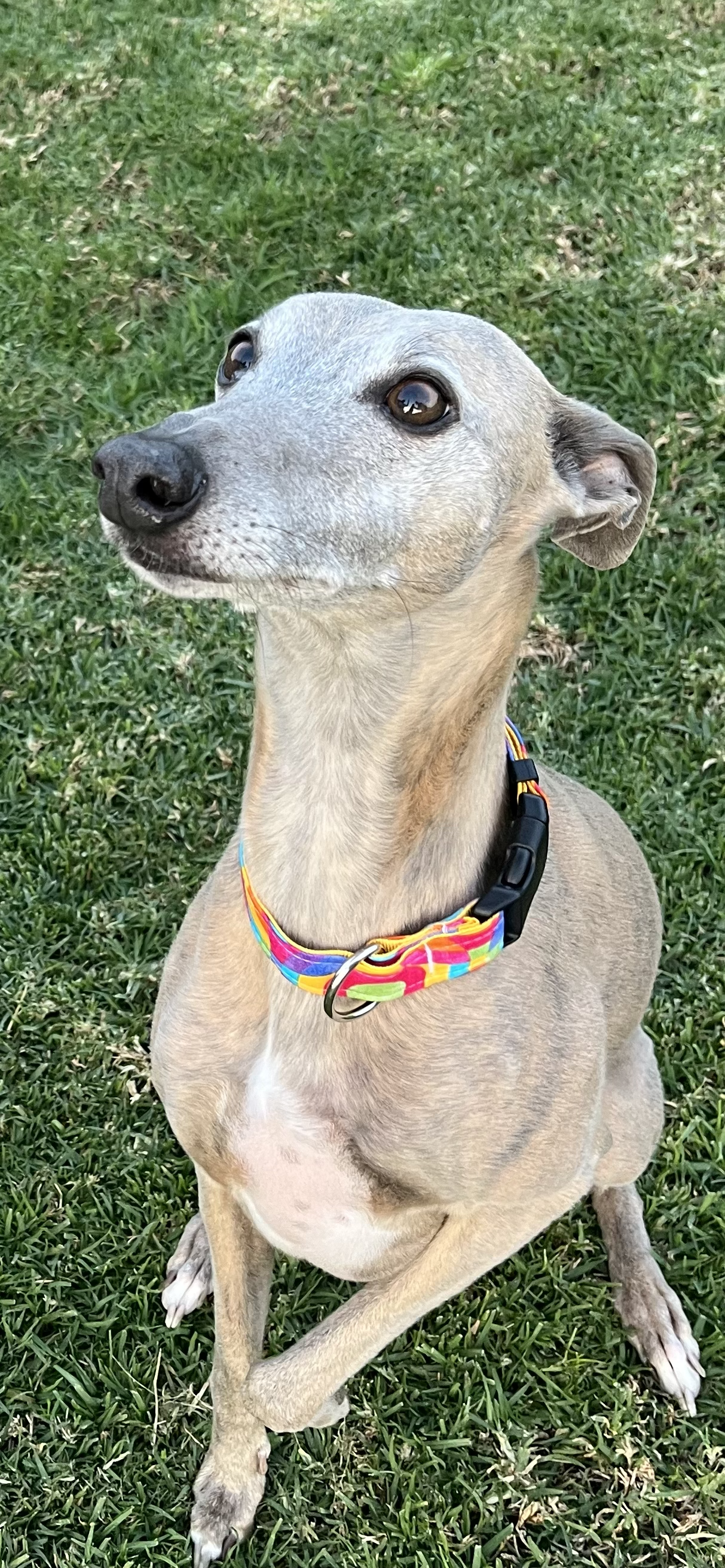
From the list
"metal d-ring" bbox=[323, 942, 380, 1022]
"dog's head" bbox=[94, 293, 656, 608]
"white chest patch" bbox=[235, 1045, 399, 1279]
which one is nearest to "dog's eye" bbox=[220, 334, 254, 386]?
"dog's head" bbox=[94, 293, 656, 608]

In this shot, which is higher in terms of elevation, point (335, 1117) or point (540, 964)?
point (540, 964)

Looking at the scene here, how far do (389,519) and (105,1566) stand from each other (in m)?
2.78

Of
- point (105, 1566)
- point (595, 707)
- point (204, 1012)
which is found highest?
point (204, 1012)

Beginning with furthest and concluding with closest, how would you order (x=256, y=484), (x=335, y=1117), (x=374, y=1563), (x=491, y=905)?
1. (x=374, y=1563)
2. (x=335, y=1117)
3. (x=491, y=905)
4. (x=256, y=484)

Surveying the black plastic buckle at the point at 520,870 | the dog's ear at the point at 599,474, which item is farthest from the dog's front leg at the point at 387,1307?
the dog's ear at the point at 599,474

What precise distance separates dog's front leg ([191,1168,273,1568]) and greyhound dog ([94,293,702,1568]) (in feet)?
0.04

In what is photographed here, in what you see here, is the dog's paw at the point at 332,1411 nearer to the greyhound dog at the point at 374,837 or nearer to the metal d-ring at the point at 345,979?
the greyhound dog at the point at 374,837

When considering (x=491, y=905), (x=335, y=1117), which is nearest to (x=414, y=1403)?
(x=335, y=1117)

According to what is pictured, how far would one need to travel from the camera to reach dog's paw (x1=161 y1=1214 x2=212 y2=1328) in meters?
3.51

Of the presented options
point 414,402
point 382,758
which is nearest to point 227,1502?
point 382,758

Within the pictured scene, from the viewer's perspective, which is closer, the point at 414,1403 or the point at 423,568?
the point at 423,568

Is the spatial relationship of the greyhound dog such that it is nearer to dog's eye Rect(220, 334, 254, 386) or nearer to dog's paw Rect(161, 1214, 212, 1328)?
dog's eye Rect(220, 334, 254, 386)

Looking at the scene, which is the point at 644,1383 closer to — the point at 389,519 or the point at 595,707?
the point at 595,707

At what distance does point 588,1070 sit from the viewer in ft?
8.79
